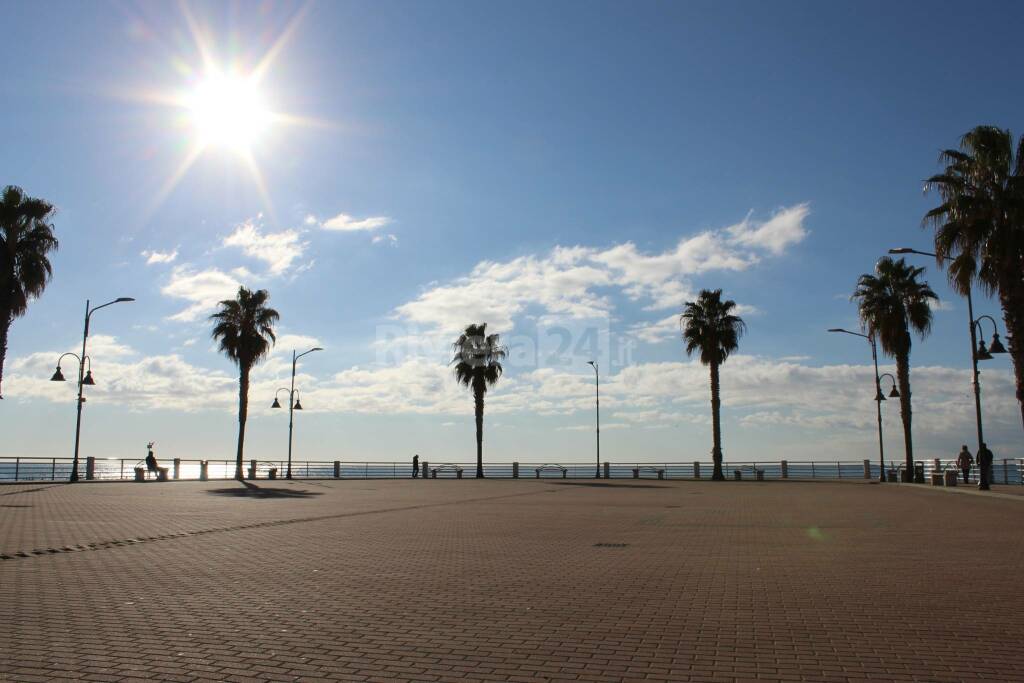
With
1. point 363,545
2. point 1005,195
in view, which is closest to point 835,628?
point 363,545

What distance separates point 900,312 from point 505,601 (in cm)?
3963

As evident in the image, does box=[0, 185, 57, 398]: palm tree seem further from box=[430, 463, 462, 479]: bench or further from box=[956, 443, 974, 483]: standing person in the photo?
box=[956, 443, 974, 483]: standing person

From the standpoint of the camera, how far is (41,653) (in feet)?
20.0

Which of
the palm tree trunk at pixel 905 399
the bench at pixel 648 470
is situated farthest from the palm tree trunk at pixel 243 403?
the palm tree trunk at pixel 905 399

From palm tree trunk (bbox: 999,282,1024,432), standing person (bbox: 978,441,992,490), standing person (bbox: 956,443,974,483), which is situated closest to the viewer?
palm tree trunk (bbox: 999,282,1024,432)

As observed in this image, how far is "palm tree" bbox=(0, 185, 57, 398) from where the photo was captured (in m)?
35.9

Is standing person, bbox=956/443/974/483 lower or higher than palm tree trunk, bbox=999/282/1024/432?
lower

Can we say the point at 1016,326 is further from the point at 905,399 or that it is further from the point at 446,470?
the point at 446,470

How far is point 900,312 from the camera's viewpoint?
4266 centimetres

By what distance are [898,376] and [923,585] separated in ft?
121

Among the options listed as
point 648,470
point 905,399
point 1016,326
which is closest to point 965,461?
point 905,399

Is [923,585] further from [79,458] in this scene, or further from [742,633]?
[79,458]

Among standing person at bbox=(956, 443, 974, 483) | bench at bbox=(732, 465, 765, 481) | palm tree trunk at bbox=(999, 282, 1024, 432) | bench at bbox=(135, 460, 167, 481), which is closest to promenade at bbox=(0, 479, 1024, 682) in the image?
palm tree trunk at bbox=(999, 282, 1024, 432)

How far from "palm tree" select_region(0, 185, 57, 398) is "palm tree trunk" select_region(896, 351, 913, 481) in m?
40.7
